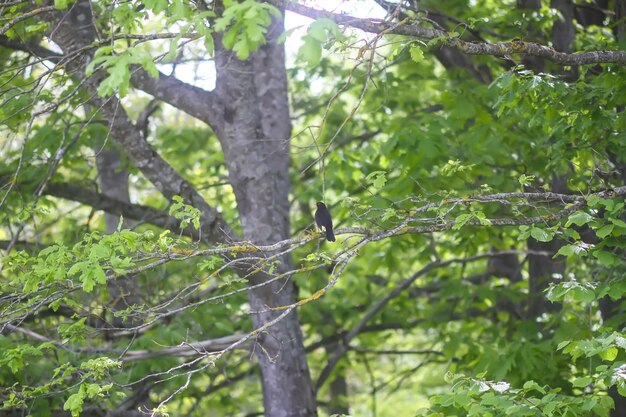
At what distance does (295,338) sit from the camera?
7246mm

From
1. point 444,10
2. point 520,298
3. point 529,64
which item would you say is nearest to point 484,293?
point 520,298

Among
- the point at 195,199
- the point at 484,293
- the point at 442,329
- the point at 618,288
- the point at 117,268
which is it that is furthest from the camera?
the point at 442,329

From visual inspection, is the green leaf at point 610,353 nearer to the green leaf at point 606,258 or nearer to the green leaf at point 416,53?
the green leaf at point 606,258

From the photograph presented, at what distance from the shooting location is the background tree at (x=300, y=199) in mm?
4773

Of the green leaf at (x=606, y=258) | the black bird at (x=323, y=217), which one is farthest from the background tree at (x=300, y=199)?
the black bird at (x=323, y=217)

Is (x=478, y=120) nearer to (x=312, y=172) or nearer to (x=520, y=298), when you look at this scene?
(x=520, y=298)

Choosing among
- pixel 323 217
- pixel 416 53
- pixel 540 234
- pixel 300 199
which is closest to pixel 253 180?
pixel 323 217

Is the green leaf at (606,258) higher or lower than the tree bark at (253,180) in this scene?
lower

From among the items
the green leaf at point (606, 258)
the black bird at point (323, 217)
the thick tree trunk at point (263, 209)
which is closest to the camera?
the green leaf at point (606, 258)

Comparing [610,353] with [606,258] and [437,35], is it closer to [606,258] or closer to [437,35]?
[606,258]

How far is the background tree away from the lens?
4773mm

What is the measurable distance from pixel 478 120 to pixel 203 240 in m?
3.10

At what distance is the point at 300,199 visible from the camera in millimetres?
10023

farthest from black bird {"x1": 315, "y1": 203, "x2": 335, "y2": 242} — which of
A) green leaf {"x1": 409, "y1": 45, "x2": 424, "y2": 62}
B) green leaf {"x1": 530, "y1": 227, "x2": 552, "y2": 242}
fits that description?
green leaf {"x1": 530, "y1": 227, "x2": 552, "y2": 242}
